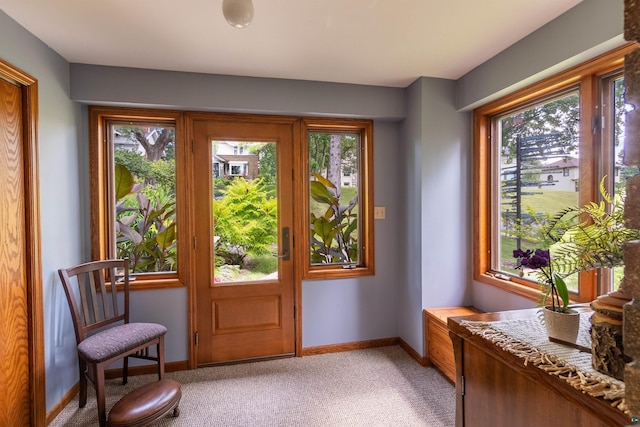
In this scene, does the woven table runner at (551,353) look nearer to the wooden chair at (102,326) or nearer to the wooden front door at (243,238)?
the wooden front door at (243,238)

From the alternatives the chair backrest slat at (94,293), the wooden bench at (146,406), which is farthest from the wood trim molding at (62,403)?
the wooden bench at (146,406)

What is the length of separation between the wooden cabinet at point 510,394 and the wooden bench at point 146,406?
5.51 feet

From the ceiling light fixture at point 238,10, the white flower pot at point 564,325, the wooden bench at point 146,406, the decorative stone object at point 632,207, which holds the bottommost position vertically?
the wooden bench at point 146,406

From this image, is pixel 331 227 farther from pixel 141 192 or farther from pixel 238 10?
pixel 238 10

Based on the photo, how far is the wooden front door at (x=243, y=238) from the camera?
2682mm

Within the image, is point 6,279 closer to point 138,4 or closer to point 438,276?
point 138,4

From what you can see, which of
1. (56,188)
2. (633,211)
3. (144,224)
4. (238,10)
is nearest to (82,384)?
(144,224)

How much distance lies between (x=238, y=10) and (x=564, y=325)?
5.66 feet

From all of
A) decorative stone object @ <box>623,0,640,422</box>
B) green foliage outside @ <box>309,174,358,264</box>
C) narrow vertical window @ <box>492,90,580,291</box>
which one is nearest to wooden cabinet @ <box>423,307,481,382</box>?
narrow vertical window @ <box>492,90,580,291</box>

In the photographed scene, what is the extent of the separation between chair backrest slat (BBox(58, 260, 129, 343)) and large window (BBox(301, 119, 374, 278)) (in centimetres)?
148

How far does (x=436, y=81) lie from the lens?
263 cm

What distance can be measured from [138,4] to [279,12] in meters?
0.72

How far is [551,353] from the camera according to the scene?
102 centimetres

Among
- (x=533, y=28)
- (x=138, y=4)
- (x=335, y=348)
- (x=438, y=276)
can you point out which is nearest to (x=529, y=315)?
(x=438, y=276)
